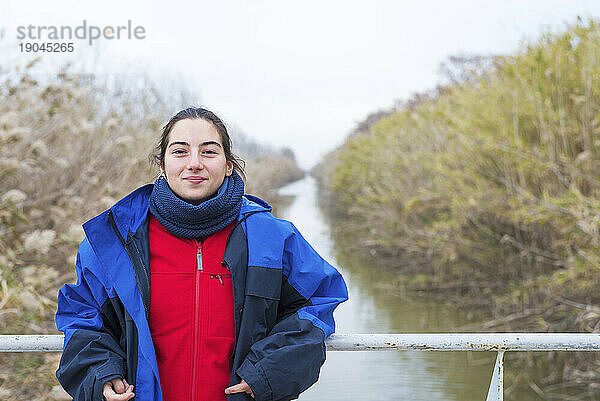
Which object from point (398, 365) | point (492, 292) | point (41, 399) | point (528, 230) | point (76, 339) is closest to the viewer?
Result: point (76, 339)

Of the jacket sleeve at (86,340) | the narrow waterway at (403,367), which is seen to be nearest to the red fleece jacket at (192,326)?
the jacket sleeve at (86,340)

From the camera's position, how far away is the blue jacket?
5.40 feet

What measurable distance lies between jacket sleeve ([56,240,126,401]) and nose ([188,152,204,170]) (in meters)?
0.36

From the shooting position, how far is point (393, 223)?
13.4 m

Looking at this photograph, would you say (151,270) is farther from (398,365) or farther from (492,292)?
(492,292)

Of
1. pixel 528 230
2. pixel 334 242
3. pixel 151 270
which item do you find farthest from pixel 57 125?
pixel 334 242

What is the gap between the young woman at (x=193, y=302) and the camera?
1.65 m

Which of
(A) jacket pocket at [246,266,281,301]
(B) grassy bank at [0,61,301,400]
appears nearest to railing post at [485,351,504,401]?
(A) jacket pocket at [246,266,281,301]

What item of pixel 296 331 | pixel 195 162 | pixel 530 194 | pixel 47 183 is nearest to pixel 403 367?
pixel 530 194

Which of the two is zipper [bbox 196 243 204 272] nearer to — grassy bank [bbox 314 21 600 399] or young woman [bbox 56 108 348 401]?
young woman [bbox 56 108 348 401]

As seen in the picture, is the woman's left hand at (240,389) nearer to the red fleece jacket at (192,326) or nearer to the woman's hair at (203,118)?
the red fleece jacket at (192,326)

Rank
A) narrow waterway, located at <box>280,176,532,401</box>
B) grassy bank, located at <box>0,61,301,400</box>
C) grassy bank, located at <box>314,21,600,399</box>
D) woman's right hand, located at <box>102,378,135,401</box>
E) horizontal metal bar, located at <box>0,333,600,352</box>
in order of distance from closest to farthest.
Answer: woman's right hand, located at <box>102,378,135,401</box>
horizontal metal bar, located at <box>0,333,600,352</box>
grassy bank, located at <box>0,61,301,400</box>
grassy bank, located at <box>314,21,600,399</box>
narrow waterway, located at <box>280,176,532,401</box>

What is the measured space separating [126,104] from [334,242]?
10365mm

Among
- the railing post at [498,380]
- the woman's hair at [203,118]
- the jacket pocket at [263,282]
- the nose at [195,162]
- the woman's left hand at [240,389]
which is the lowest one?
Answer: the railing post at [498,380]
